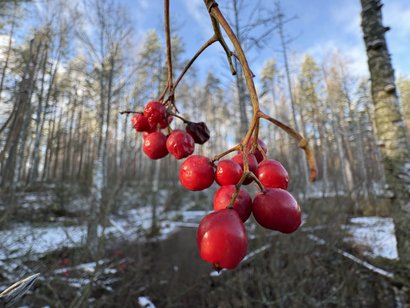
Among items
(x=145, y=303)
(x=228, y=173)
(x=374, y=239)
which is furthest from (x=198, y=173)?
(x=374, y=239)

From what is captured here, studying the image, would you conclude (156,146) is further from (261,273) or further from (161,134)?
(261,273)

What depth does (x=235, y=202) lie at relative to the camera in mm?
428

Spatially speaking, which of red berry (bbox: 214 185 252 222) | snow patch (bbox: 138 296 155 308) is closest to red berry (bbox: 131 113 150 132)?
red berry (bbox: 214 185 252 222)

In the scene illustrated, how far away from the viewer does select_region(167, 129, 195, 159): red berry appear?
614 millimetres

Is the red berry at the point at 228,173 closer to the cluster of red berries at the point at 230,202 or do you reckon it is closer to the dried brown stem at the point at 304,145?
the cluster of red berries at the point at 230,202

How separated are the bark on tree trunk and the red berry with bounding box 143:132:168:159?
3484 millimetres

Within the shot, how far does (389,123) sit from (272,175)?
Result: 3.58 metres

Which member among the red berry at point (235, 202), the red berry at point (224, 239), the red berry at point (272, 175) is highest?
the red berry at point (272, 175)

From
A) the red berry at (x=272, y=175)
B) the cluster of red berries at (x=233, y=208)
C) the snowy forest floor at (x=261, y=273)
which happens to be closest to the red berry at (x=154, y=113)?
the cluster of red berries at (x=233, y=208)

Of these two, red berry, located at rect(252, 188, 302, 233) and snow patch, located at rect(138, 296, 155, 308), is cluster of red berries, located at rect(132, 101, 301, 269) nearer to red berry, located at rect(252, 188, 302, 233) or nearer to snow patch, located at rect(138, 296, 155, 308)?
red berry, located at rect(252, 188, 302, 233)

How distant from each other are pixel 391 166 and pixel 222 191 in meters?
3.62

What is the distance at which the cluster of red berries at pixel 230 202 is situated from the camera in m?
0.38

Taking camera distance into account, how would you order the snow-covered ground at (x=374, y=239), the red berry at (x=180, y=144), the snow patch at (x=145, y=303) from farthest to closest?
the snow-covered ground at (x=374, y=239) < the snow patch at (x=145, y=303) < the red berry at (x=180, y=144)

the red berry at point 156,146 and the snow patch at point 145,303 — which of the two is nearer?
the red berry at point 156,146
